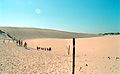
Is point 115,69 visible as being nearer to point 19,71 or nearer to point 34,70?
point 34,70

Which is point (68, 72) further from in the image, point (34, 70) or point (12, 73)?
point (12, 73)

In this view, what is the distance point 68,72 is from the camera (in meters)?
17.5

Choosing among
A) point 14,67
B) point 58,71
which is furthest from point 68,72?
point 14,67

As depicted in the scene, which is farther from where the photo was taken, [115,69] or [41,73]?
[115,69]

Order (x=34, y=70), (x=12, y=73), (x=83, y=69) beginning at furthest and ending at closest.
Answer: (x=83, y=69) < (x=34, y=70) < (x=12, y=73)

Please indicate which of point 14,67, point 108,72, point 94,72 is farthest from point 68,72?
point 14,67

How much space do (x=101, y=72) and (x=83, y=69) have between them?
1574mm

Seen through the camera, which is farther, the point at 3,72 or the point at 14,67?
the point at 14,67

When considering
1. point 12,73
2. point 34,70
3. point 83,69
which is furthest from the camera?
point 83,69

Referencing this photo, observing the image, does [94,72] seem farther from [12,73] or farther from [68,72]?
[12,73]

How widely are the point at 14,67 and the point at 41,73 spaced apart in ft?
8.10

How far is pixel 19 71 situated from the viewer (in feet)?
54.5

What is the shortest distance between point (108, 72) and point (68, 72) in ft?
9.75

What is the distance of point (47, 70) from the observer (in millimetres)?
17781
